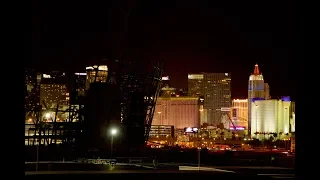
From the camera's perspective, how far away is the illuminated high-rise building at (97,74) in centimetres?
3816

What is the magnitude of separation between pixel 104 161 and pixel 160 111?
131231 millimetres

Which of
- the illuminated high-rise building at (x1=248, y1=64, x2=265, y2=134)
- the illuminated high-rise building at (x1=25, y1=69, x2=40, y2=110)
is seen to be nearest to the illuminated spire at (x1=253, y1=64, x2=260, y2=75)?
the illuminated high-rise building at (x1=248, y1=64, x2=265, y2=134)

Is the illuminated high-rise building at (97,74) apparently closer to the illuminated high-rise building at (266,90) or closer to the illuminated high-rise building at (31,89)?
the illuminated high-rise building at (31,89)

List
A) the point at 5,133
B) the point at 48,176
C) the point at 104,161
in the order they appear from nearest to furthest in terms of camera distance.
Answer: the point at 5,133
the point at 48,176
the point at 104,161

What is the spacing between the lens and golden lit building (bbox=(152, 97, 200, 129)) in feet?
511

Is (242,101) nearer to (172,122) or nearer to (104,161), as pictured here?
(172,122)

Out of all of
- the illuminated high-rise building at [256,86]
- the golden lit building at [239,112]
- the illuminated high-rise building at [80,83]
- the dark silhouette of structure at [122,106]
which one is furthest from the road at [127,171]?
the golden lit building at [239,112]

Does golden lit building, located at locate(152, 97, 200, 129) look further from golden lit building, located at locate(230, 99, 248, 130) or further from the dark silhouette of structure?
the dark silhouette of structure

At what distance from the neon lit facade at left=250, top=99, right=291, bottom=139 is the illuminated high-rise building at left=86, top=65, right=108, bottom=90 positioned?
93.5 m

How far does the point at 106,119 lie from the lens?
32031 millimetres

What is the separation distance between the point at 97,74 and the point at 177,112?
11927 centimetres

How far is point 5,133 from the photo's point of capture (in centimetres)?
627

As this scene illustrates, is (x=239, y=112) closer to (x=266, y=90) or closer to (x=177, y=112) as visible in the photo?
(x=266, y=90)

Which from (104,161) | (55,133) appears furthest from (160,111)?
(104,161)
